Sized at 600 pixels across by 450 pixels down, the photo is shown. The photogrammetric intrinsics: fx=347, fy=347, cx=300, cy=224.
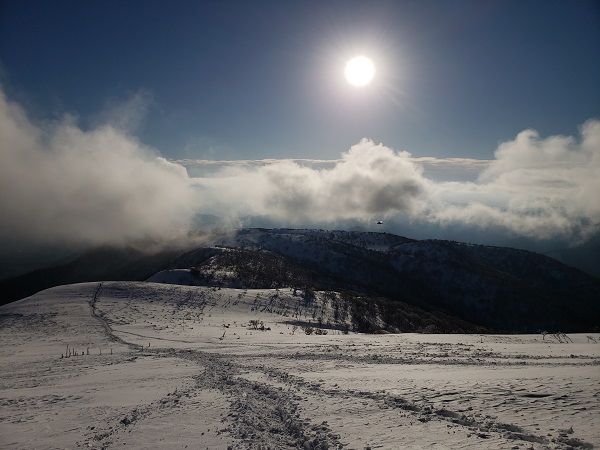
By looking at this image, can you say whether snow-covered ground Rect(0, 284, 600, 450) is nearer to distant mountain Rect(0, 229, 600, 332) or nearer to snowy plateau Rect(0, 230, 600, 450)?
snowy plateau Rect(0, 230, 600, 450)

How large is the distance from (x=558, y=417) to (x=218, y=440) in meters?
9.74

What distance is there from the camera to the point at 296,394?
1356cm

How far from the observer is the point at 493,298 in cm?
14300

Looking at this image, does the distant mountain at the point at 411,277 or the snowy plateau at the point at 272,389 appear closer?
the snowy plateau at the point at 272,389

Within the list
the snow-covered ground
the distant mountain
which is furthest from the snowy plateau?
the distant mountain

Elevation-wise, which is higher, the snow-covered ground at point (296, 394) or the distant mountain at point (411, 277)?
the distant mountain at point (411, 277)

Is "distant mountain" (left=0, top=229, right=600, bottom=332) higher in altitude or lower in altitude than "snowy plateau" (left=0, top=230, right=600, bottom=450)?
higher

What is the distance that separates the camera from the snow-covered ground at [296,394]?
32.3 feet

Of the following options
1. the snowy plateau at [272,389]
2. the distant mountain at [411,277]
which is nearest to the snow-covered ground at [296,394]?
the snowy plateau at [272,389]

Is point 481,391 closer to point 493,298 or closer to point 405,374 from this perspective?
point 405,374

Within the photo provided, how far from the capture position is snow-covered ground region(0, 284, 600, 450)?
985 cm

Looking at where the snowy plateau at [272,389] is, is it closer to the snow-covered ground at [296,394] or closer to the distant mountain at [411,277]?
the snow-covered ground at [296,394]

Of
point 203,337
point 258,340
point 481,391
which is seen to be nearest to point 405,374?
point 481,391

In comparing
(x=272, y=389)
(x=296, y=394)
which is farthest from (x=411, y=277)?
(x=296, y=394)
